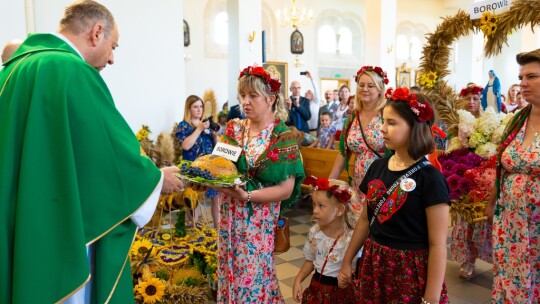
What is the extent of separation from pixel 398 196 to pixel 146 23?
472cm

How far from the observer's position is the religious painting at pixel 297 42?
1559 centimetres

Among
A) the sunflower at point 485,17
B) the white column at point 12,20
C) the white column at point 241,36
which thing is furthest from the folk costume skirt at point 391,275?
the white column at point 241,36

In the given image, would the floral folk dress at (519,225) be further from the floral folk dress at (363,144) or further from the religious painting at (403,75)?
the religious painting at (403,75)

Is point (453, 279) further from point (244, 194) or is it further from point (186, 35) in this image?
point (186, 35)

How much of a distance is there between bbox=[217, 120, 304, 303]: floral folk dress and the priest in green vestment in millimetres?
778

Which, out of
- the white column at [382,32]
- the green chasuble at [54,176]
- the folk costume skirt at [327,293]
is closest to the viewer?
the green chasuble at [54,176]

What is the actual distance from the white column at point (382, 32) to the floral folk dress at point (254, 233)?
27.5 ft

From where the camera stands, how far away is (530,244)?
2475 mm

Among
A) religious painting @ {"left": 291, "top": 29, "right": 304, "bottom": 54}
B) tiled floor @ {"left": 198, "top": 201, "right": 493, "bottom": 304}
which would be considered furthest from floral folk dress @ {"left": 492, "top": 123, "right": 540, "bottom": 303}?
religious painting @ {"left": 291, "top": 29, "right": 304, "bottom": 54}

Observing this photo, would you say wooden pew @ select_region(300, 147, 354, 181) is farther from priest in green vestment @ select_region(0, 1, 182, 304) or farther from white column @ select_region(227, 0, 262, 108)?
priest in green vestment @ select_region(0, 1, 182, 304)

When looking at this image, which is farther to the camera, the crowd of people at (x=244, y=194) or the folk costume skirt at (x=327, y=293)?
the folk costume skirt at (x=327, y=293)

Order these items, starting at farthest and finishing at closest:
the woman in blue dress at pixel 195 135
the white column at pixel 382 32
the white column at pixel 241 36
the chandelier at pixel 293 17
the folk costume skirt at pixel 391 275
→ the chandelier at pixel 293 17
the white column at pixel 382 32
the white column at pixel 241 36
the woman in blue dress at pixel 195 135
the folk costume skirt at pixel 391 275

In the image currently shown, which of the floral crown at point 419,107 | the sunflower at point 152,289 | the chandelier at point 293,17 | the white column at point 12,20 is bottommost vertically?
the sunflower at point 152,289

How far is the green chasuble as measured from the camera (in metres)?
1.55
